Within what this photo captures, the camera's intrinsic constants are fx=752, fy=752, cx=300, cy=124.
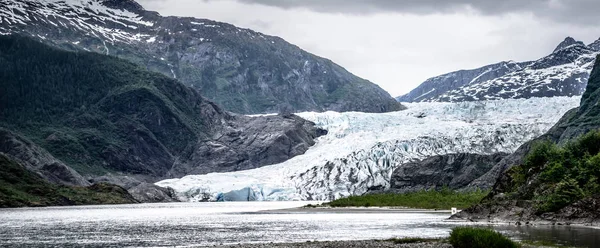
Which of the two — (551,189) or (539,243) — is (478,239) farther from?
(551,189)

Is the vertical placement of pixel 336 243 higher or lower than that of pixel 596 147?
lower

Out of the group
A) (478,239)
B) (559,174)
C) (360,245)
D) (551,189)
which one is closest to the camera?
(478,239)

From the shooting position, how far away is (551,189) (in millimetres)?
72062

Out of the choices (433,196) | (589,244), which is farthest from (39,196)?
(589,244)

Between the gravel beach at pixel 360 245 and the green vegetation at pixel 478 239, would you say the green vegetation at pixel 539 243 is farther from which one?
the gravel beach at pixel 360 245

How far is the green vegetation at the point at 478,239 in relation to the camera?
1599 inches

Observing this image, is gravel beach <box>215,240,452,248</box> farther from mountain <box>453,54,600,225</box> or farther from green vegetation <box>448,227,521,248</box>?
mountain <box>453,54,600,225</box>

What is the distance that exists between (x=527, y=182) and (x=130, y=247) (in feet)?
143

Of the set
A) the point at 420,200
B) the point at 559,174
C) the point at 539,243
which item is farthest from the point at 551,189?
the point at 420,200

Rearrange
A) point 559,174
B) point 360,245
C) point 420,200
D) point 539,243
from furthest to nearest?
point 420,200 < point 559,174 < point 539,243 < point 360,245

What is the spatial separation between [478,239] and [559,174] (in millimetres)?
37288

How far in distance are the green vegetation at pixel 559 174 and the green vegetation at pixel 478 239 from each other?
28.1m

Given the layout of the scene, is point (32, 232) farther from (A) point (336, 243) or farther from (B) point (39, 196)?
(B) point (39, 196)

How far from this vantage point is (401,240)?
5078 cm
